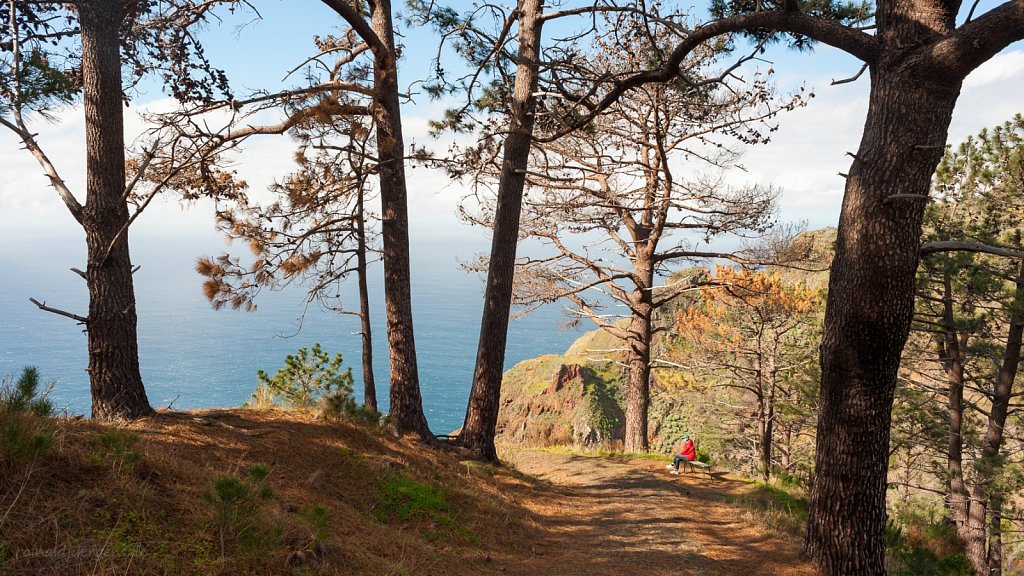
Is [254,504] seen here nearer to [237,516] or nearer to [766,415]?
[237,516]

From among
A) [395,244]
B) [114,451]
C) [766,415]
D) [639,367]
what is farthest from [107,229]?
[766,415]

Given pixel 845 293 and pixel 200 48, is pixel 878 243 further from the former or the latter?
pixel 200 48

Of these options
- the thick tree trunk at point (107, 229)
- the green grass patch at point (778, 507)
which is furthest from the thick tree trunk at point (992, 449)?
the thick tree trunk at point (107, 229)

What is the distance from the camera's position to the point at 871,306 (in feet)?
14.6

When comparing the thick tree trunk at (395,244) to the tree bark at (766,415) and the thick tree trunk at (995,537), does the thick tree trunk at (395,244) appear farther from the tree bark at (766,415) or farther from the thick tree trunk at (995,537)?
the tree bark at (766,415)

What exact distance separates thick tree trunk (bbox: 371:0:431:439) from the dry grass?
2.43 feet

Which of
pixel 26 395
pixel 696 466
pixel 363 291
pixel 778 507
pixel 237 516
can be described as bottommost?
pixel 778 507

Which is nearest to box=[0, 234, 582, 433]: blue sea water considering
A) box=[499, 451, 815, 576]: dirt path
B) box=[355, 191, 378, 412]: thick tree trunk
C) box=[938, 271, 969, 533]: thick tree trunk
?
box=[355, 191, 378, 412]: thick tree trunk

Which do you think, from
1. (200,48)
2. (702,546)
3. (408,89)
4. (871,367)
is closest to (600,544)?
(702,546)

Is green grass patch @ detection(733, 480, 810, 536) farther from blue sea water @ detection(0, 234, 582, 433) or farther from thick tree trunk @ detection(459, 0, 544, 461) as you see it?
blue sea water @ detection(0, 234, 582, 433)

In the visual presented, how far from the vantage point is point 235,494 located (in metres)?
2.84

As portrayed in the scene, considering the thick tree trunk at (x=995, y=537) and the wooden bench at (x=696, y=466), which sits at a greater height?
the wooden bench at (x=696, y=466)

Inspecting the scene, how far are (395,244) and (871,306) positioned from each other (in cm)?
557

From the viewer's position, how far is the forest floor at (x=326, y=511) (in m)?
2.69
